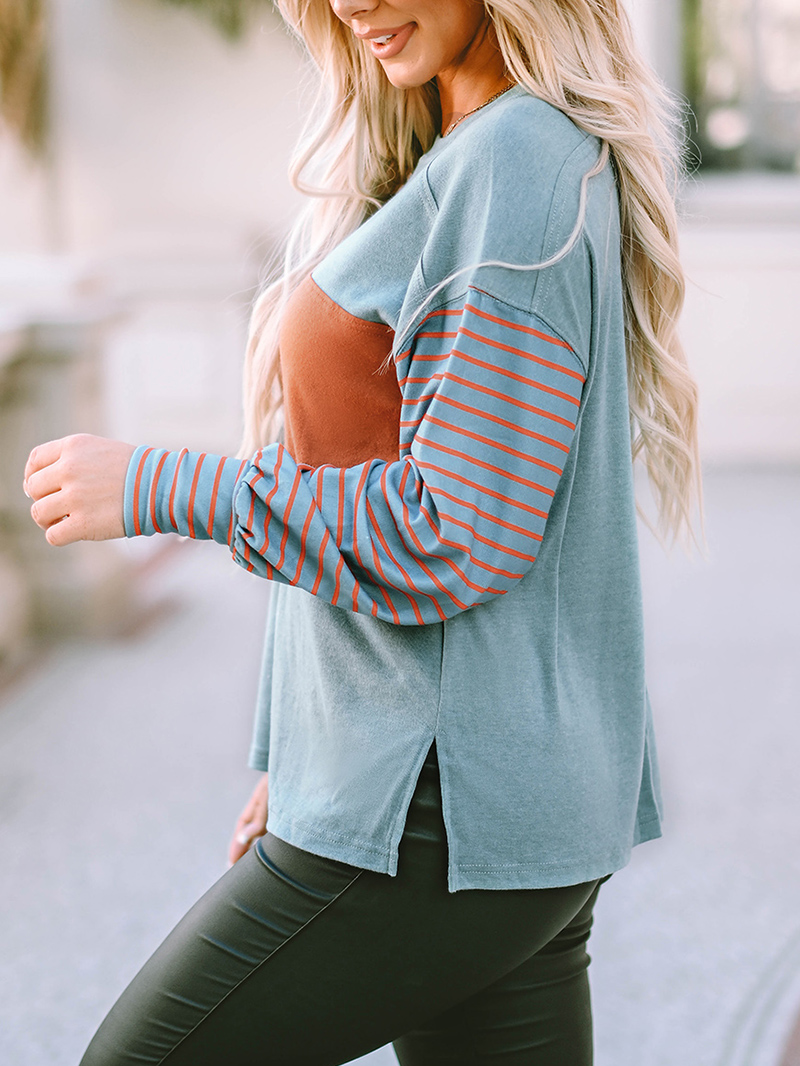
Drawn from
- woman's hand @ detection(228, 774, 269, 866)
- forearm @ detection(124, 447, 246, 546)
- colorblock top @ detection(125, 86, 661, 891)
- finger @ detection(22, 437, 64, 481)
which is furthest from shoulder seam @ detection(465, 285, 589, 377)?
woman's hand @ detection(228, 774, 269, 866)

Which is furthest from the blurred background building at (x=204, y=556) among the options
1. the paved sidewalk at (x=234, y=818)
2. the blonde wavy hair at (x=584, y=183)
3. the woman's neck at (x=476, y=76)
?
the woman's neck at (x=476, y=76)

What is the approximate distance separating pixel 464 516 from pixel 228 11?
5.69m

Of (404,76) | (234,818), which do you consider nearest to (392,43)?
(404,76)

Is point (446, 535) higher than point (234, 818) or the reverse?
higher

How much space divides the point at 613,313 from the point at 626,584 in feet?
0.69

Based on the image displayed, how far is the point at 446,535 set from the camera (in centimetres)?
76

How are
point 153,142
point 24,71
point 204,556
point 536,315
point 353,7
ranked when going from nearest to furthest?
point 536,315 < point 353,7 < point 204,556 < point 24,71 < point 153,142

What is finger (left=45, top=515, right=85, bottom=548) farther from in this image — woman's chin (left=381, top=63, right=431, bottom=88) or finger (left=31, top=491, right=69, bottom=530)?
woman's chin (left=381, top=63, right=431, bottom=88)

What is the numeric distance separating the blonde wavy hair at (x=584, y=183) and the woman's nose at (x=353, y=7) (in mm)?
99

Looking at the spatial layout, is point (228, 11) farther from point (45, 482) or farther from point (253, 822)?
point (45, 482)

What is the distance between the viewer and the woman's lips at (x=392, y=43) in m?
0.87

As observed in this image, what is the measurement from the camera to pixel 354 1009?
875 mm

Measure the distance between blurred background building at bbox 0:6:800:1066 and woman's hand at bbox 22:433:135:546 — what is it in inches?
21.9

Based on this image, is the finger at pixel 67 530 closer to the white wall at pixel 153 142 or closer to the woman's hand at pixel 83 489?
the woman's hand at pixel 83 489
